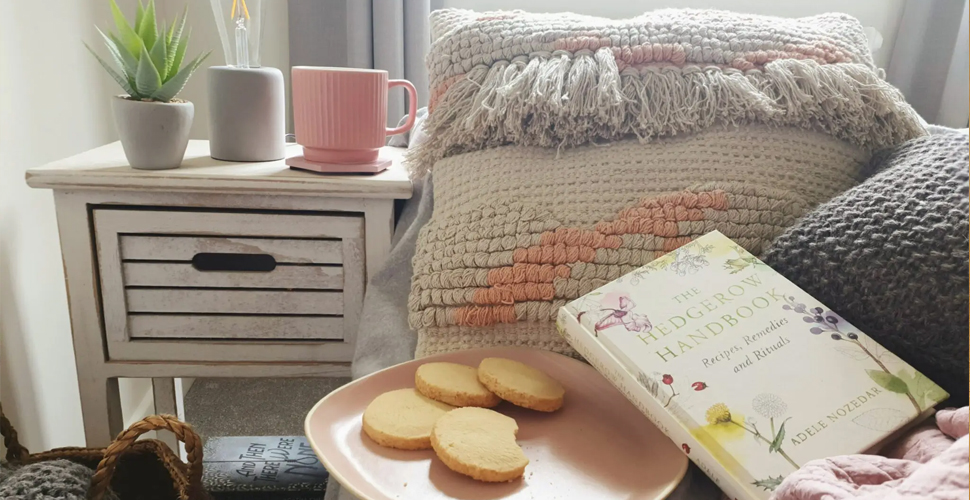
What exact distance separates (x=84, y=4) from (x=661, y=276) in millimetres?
943

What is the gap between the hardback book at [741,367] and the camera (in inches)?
16.6

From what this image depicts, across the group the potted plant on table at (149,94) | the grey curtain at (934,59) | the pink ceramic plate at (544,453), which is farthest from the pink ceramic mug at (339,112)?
the grey curtain at (934,59)

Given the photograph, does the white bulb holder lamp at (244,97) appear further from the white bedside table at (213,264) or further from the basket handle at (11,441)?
the basket handle at (11,441)

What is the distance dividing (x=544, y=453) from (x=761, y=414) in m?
0.15

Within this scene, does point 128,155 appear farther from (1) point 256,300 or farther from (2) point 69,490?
(2) point 69,490

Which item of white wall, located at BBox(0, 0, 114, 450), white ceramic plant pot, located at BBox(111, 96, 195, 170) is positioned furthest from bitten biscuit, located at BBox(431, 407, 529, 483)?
white wall, located at BBox(0, 0, 114, 450)

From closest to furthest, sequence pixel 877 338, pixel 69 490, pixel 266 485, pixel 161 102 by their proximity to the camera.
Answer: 1. pixel 877 338
2. pixel 69 490
3. pixel 161 102
4. pixel 266 485

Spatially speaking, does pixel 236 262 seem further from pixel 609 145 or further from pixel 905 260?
pixel 905 260

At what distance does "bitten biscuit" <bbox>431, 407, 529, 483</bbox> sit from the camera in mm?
431

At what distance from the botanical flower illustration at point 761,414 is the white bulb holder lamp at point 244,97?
612 mm

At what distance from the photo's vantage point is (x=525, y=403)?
1.66 ft

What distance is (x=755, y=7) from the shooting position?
48.6 inches

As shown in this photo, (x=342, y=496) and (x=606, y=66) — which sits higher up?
(x=606, y=66)

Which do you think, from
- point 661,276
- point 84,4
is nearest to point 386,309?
point 661,276
